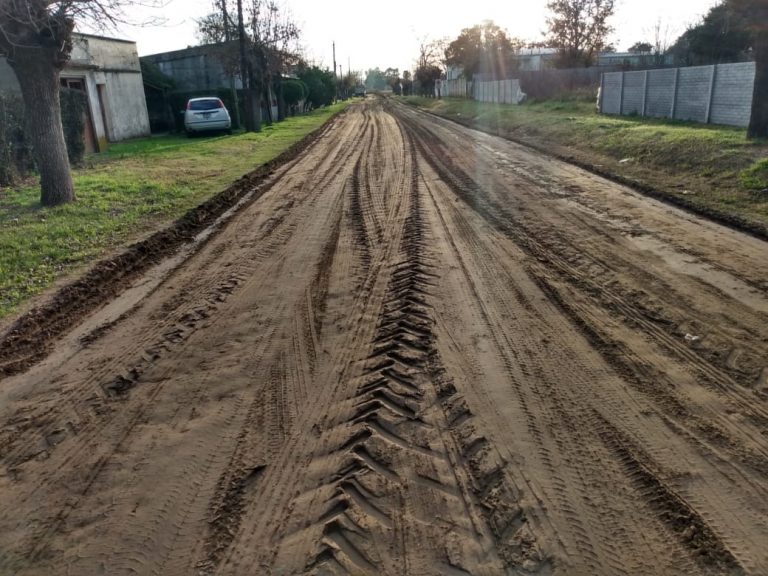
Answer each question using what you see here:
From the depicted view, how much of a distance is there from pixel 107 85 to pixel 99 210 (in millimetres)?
16479

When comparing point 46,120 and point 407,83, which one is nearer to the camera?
point 46,120

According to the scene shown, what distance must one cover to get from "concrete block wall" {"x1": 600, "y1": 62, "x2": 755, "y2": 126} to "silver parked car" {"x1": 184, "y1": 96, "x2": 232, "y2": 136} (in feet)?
53.6

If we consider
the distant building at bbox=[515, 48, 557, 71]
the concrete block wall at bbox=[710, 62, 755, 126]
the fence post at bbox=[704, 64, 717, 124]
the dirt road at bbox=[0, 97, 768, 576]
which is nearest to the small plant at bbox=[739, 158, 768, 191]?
the dirt road at bbox=[0, 97, 768, 576]

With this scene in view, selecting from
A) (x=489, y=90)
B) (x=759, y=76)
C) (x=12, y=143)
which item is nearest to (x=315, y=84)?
(x=489, y=90)

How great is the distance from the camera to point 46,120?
33.3 feet

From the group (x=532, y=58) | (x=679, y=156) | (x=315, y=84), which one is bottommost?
(x=679, y=156)

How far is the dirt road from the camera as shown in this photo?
277 centimetres

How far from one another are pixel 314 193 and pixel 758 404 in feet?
29.2

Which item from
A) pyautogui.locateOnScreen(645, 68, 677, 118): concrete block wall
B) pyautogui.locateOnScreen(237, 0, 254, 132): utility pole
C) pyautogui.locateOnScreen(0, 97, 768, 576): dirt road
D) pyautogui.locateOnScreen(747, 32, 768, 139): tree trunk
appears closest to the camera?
pyautogui.locateOnScreen(0, 97, 768, 576): dirt road

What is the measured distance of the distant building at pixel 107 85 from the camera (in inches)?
790

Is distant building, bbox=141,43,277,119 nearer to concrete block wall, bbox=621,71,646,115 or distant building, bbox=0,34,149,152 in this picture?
distant building, bbox=0,34,149,152

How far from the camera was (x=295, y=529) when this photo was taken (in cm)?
286

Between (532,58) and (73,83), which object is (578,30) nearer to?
(532,58)

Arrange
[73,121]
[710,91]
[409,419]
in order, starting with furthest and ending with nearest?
[710,91], [73,121], [409,419]
